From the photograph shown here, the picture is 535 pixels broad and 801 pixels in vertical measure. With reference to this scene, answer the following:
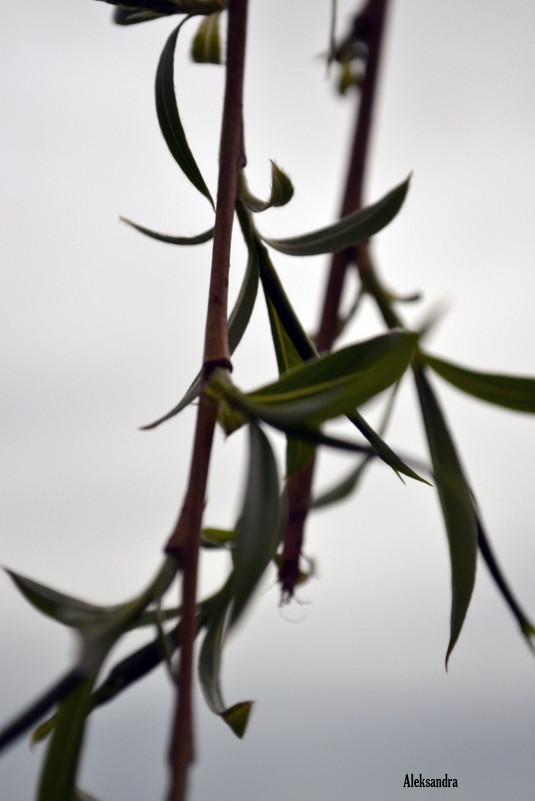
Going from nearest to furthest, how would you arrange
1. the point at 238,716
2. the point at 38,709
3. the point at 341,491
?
the point at 38,709 → the point at 238,716 → the point at 341,491

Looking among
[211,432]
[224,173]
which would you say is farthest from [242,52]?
[211,432]

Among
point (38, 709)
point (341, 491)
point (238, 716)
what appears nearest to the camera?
point (38, 709)

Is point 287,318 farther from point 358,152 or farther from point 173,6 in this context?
point 358,152

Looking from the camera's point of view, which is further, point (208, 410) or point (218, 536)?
point (218, 536)

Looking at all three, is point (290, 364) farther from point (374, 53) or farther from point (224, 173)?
point (374, 53)

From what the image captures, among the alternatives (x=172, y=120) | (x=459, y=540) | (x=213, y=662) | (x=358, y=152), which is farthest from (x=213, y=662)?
(x=358, y=152)

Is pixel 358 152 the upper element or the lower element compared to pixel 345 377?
upper

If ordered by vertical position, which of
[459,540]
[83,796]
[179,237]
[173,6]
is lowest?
[83,796]

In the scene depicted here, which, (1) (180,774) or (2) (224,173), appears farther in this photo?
(2) (224,173)
